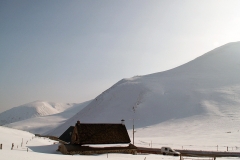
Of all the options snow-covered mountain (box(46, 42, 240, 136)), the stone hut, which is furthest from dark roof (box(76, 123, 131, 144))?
snow-covered mountain (box(46, 42, 240, 136))

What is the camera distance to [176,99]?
112875mm

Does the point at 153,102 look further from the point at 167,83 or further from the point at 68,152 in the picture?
the point at 68,152

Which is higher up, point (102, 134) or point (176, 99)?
point (176, 99)

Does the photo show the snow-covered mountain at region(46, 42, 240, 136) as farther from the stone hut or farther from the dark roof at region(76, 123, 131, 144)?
the stone hut

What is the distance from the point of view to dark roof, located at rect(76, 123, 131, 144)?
3585 cm

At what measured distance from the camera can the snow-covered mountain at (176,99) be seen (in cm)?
9719

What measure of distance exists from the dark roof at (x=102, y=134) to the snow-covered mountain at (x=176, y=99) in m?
54.4

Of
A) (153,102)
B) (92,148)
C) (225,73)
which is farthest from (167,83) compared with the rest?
(92,148)

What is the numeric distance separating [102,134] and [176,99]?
80875mm

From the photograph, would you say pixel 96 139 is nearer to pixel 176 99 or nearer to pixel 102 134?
pixel 102 134

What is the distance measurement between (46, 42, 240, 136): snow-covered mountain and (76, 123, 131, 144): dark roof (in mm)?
54382

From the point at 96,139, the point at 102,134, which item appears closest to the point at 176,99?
the point at 102,134

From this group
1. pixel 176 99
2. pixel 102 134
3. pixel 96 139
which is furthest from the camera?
pixel 176 99

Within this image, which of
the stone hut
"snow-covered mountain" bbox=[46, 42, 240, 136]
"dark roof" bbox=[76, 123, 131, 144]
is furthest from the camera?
"snow-covered mountain" bbox=[46, 42, 240, 136]
